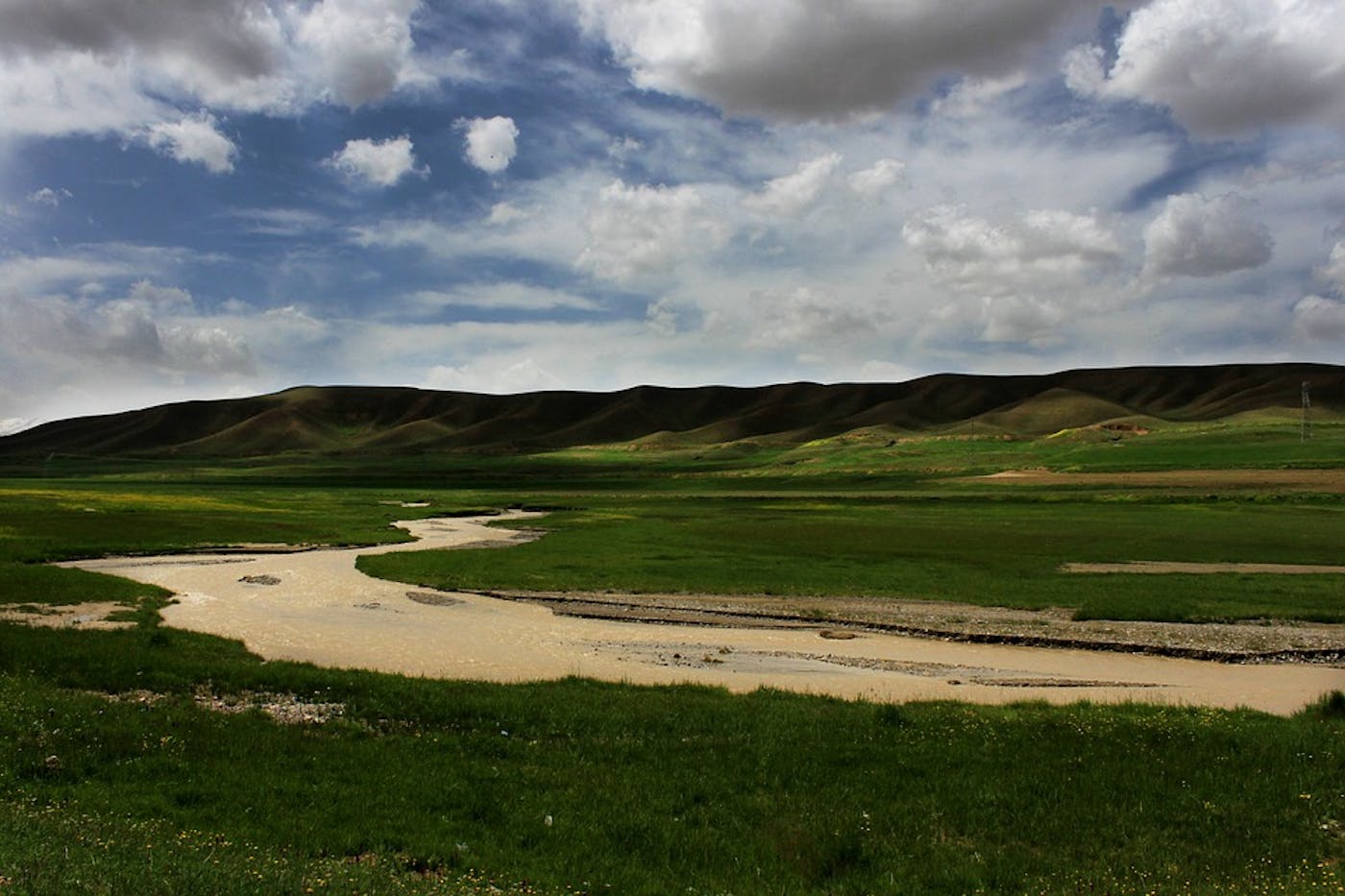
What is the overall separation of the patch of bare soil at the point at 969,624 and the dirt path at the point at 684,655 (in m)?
1.15

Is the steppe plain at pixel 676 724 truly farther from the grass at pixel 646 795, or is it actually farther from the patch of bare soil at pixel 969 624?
the patch of bare soil at pixel 969 624

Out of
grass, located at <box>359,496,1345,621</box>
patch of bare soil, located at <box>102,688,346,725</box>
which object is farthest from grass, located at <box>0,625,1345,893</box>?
grass, located at <box>359,496,1345,621</box>

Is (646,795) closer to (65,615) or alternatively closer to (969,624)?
(969,624)

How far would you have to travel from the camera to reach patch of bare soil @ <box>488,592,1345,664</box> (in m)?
34.4

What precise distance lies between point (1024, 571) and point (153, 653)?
161ft

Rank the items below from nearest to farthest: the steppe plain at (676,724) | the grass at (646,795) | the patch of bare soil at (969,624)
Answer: the grass at (646,795) → the steppe plain at (676,724) → the patch of bare soil at (969,624)

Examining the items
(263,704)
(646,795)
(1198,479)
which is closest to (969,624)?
(646,795)

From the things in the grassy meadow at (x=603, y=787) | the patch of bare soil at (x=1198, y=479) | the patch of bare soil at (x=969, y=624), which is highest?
the grassy meadow at (x=603, y=787)

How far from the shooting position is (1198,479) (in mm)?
130750

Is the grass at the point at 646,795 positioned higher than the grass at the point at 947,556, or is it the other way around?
the grass at the point at 646,795

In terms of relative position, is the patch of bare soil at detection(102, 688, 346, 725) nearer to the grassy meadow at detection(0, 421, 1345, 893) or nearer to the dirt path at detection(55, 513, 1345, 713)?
the grassy meadow at detection(0, 421, 1345, 893)

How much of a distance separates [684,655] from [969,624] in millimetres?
15561

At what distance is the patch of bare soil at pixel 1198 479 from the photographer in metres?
114

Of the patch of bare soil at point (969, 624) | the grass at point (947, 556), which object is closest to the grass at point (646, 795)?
the patch of bare soil at point (969, 624)
